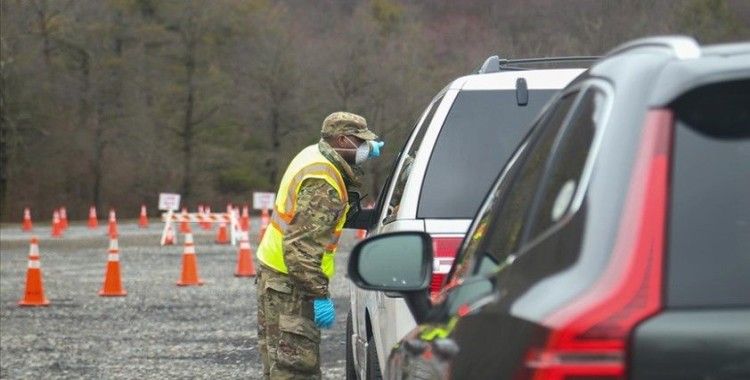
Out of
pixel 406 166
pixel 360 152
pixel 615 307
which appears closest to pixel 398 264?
pixel 615 307

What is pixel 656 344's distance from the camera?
2.51 metres

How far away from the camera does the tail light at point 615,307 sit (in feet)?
8.25

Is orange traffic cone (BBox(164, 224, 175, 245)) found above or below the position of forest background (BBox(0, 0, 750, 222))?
below

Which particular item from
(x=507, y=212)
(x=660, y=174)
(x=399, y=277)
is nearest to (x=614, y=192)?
(x=660, y=174)

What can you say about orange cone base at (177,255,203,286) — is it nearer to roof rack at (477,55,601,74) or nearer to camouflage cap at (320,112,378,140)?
roof rack at (477,55,601,74)

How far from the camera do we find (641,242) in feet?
8.55

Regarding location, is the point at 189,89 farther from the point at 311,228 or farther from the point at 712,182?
the point at 712,182

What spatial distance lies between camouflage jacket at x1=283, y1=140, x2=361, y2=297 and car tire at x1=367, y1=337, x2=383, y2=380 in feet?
1.56

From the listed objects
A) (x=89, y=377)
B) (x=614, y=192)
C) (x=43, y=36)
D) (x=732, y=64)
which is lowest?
(x=89, y=377)

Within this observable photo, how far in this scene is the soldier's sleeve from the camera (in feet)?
26.6

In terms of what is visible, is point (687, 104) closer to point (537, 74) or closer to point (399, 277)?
point (399, 277)

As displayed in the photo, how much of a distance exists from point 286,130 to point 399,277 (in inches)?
A: 3090

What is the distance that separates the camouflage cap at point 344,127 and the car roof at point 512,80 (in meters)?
1.23

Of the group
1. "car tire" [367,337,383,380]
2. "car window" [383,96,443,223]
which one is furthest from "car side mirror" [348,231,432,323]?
"car tire" [367,337,383,380]
